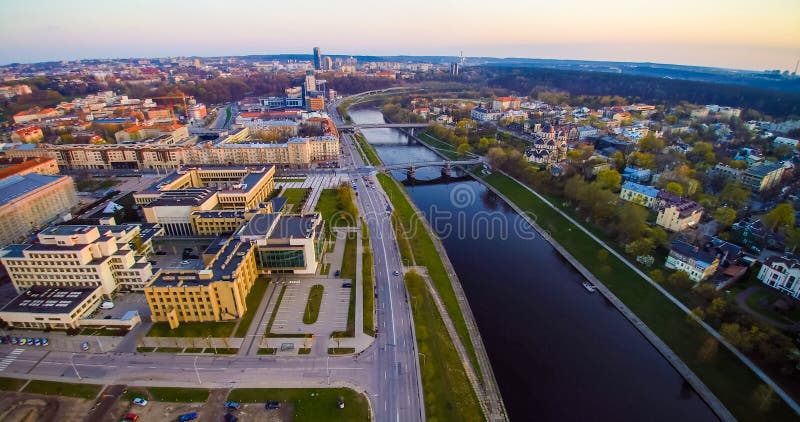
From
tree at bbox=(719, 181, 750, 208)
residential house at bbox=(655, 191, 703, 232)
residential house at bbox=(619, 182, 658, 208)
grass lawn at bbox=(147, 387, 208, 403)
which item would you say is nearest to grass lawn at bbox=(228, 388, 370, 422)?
grass lawn at bbox=(147, 387, 208, 403)

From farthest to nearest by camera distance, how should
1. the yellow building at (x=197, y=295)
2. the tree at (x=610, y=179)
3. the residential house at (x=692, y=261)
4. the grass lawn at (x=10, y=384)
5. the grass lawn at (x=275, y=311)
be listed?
the tree at (x=610, y=179) → the residential house at (x=692, y=261) → the grass lawn at (x=275, y=311) → the yellow building at (x=197, y=295) → the grass lawn at (x=10, y=384)

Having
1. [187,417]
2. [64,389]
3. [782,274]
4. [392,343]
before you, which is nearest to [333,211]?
[392,343]

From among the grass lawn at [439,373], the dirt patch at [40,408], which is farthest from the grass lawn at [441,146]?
the dirt patch at [40,408]

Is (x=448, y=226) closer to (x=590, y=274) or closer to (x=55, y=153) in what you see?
(x=590, y=274)

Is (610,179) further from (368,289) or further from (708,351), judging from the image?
(368,289)

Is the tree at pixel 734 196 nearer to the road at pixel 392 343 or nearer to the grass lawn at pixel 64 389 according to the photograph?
the road at pixel 392 343

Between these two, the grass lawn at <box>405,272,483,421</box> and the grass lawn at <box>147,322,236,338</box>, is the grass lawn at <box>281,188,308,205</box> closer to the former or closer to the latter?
the grass lawn at <box>147,322,236,338</box>
